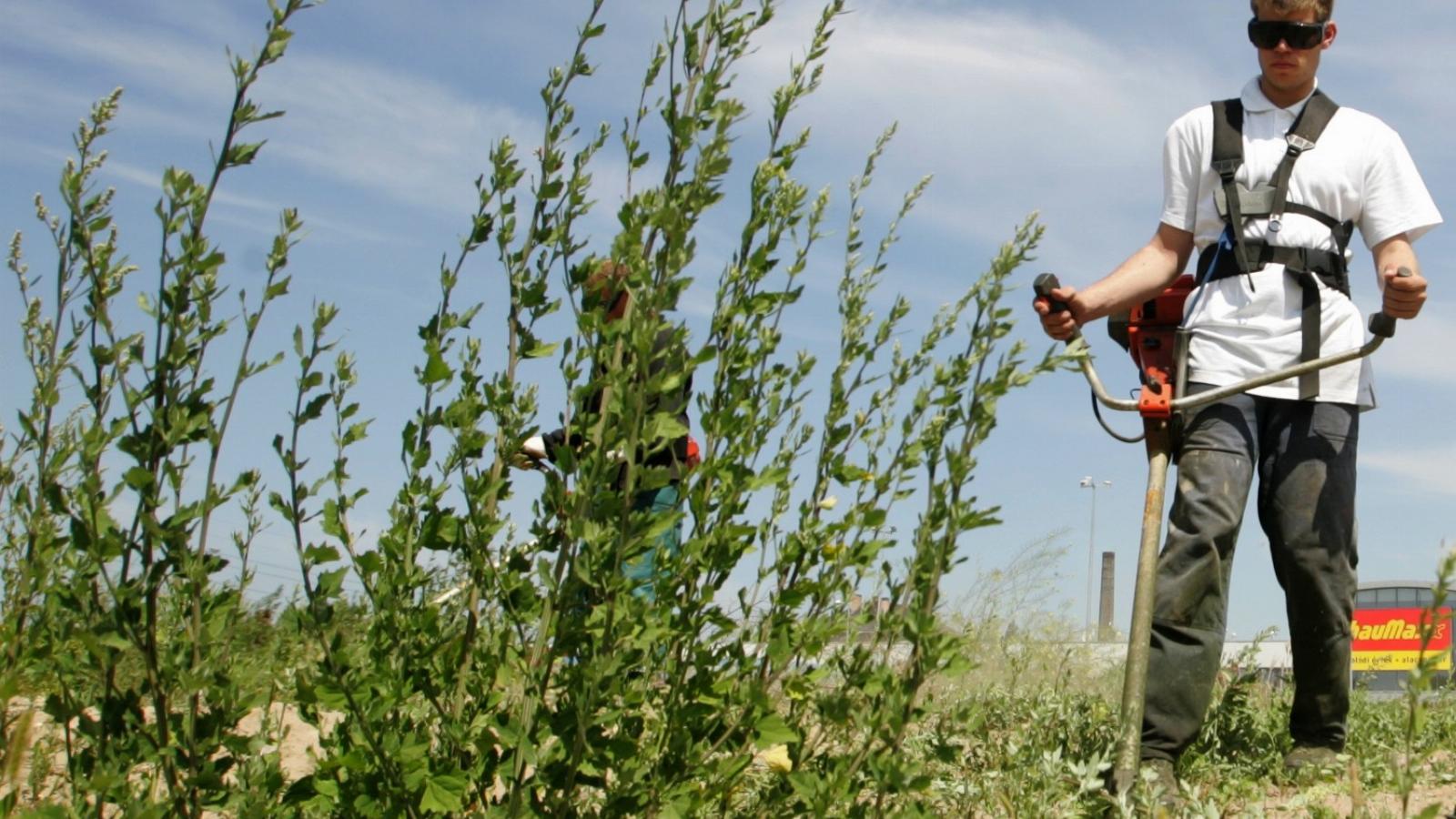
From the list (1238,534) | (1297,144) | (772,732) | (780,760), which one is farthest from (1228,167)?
(772,732)

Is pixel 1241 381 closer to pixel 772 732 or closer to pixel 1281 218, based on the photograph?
pixel 1281 218

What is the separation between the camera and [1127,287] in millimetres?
4023

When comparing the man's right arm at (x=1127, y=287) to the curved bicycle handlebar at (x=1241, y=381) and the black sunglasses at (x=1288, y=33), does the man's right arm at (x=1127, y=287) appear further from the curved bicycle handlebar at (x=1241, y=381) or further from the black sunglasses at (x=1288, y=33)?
the black sunglasses at (x=1288, y=33)

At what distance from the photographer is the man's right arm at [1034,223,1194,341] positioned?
379cm

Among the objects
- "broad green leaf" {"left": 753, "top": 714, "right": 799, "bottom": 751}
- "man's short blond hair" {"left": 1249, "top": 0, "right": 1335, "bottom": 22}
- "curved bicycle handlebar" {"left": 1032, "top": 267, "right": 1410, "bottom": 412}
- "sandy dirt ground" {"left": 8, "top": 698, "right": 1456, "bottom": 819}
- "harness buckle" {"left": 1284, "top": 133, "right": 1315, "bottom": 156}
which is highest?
"man's short blond hair" {"left": 1249, "top": 0, "right": 1335, "bottom": 22}

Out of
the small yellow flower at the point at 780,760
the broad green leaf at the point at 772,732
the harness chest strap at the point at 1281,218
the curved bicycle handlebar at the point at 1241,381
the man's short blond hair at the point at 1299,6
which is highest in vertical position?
the man's short blond hair at the point at 1299,6

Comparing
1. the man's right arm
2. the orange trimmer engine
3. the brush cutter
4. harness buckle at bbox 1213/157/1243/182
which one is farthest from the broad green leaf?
harness buckle at bbox 1213/157/1243/182

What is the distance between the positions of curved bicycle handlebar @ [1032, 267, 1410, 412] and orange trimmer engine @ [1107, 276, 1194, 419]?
0.41 feet

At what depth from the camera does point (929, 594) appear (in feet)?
7.13

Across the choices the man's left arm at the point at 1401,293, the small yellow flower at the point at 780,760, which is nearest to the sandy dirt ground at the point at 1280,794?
the small yellow flower at the point at 780,760

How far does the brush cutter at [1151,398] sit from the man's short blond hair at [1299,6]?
0.76 metres

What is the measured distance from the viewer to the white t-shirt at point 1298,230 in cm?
387

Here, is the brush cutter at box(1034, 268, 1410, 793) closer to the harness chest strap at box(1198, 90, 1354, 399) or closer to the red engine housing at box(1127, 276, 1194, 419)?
the red engine housing at box(1127, 276, 1194, 419)

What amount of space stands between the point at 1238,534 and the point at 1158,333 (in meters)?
0.62
